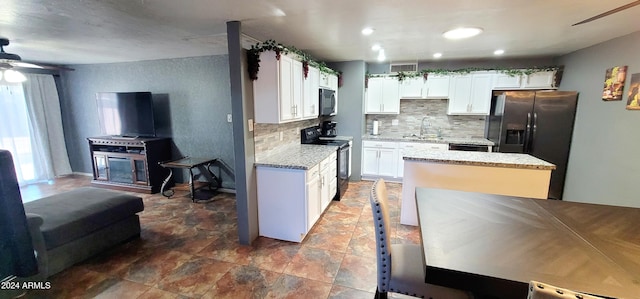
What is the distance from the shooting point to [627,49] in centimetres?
296

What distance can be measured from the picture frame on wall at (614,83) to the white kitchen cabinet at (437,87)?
196 cm

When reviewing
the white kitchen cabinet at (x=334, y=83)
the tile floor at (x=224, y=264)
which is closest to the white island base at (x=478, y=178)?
the tile floor at (x=224, y=264)

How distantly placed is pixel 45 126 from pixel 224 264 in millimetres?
5415

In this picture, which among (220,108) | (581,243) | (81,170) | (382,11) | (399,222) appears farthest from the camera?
(81,170)

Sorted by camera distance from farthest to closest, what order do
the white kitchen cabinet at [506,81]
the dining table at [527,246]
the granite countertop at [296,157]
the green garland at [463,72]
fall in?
1. the white kitchen cabinet at [506,81]
2. the green garland at [463,72]
3. the granite countertop at [296,157]
4. the dining table at [527,246]

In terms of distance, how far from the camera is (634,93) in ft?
9.36

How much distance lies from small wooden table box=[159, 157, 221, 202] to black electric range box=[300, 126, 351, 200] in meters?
1.66

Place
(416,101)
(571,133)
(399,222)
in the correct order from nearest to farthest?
(399,222) < (571,133) < (416,101)

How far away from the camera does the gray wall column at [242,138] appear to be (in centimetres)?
247

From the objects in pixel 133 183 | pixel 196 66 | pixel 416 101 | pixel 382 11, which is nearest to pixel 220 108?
pixel 196 66

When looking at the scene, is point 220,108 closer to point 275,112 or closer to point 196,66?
point 196,66

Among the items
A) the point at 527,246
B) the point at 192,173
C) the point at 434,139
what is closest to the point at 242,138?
the point at 192,173

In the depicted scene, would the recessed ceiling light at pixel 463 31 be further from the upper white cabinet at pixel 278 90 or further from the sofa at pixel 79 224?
the sofa at pixel 79 224

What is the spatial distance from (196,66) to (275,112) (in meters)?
2.61
